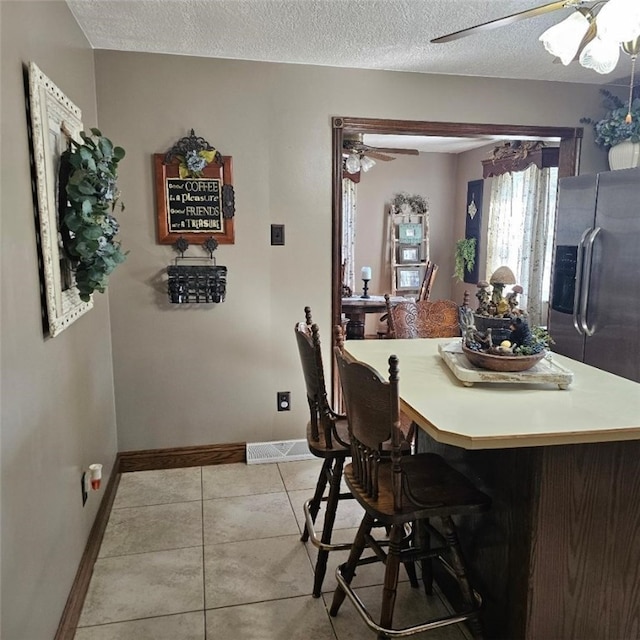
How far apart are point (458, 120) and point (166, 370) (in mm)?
2326

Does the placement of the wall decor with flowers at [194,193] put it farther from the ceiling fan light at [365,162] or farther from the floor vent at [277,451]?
the ceiling fan light at [365,162]

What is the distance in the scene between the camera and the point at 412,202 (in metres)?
6.97

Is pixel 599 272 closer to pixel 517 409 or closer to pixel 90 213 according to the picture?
pixel 517 409

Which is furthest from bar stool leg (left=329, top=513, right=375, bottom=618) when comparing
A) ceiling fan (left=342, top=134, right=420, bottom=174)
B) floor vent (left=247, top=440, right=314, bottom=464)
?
ceiling fan (left=342, top=134, right=420, bottom=174)

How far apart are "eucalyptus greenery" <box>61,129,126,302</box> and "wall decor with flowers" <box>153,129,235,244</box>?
95cm

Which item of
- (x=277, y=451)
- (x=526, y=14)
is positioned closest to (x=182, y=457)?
(x=277, y=451)

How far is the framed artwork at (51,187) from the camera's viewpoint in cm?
166

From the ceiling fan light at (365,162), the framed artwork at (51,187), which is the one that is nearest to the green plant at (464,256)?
the ceiling fan light at (365,162)

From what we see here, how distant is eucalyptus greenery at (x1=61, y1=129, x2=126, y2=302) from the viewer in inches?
73.5

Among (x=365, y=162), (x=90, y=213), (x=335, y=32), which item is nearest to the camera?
(x=90, y=213)

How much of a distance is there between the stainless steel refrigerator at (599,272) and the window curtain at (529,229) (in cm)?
171

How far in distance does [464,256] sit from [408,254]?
741mm

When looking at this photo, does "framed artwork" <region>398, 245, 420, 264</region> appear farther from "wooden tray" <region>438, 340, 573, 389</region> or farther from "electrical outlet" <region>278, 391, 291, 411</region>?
"wooden tray" <region>438, 340, 573, 389</region>

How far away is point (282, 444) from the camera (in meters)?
3.39
